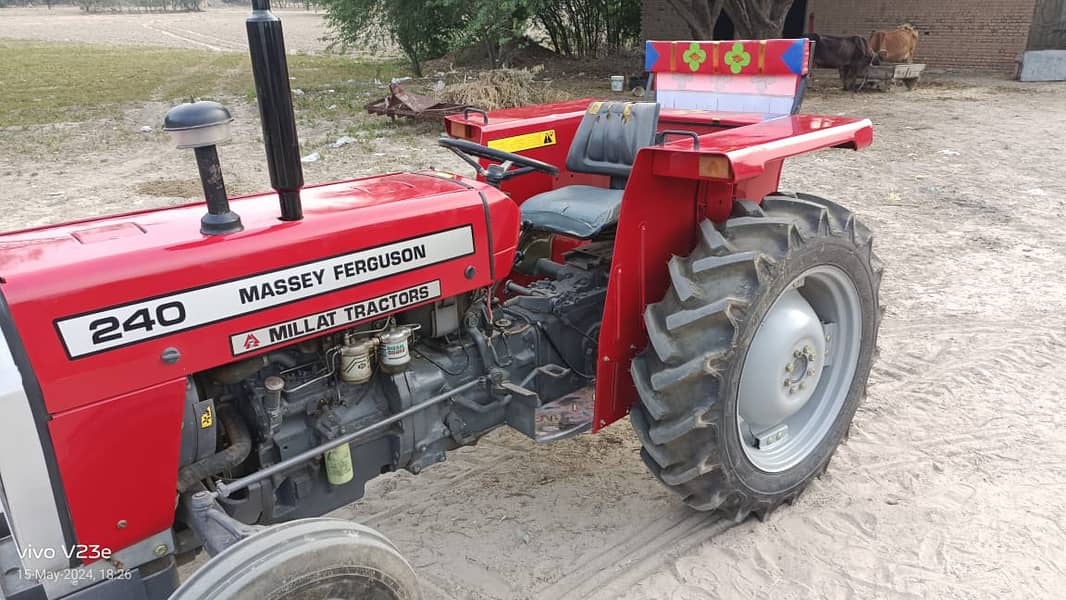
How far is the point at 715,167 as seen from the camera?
84.1 inches

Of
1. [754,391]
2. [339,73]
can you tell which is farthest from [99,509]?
[339,73]

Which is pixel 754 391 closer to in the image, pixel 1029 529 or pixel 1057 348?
pixel 1029 529

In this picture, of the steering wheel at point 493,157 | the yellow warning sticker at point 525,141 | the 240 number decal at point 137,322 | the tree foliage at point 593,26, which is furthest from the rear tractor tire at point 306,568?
the tree foliage at point 593,26

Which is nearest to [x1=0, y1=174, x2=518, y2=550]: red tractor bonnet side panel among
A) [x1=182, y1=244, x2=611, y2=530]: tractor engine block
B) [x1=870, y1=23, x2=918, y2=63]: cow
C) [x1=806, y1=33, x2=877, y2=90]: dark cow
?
[x1=182, y1=244, x2=611, y2=530]: tractor engine block

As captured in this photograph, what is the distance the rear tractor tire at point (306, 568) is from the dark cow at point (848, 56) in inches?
497

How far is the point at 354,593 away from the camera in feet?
5.56

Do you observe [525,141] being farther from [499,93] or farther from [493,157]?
[499,93]

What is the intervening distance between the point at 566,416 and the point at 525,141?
126 cm

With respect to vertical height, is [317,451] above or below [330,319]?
below

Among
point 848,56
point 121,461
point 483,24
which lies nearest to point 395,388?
point 121,461

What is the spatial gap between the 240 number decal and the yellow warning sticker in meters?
1.67

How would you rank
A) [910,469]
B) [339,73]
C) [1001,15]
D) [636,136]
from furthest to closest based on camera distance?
[339,73]
[1001,15]
[636,136]
[910,469]

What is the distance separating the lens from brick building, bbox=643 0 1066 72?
45.6 ft

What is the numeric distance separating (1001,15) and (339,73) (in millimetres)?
12381
